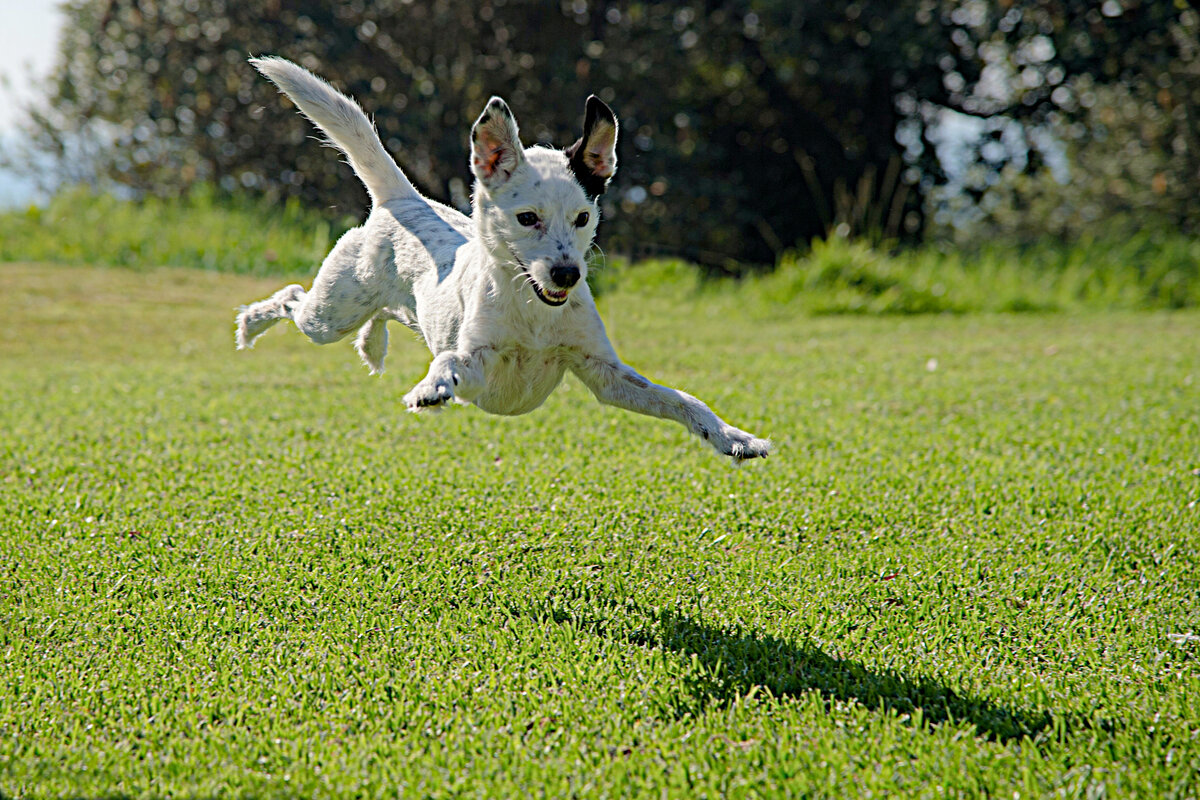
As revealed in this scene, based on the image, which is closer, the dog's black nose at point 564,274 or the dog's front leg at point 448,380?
the dog's front leg at point 448,380

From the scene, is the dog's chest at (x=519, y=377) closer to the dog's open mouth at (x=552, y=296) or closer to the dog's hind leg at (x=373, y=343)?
the dog's open mouth at (x=552, y=296)

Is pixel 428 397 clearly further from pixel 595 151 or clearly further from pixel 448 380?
pixel 595 151

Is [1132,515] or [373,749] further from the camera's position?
[1132,515]

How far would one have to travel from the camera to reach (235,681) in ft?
10.6

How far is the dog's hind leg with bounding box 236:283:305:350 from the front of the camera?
493cm

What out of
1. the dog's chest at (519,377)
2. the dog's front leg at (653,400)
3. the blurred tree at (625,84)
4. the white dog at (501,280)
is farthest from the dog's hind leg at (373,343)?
the blurred tree at (625,84)

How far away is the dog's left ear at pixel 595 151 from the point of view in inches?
134

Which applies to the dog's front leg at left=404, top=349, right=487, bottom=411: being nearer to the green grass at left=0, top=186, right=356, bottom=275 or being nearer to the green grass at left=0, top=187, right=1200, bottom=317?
the green grass at left=0, top=187, right=1200, bottom=317

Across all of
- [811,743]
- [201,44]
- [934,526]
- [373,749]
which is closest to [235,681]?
[373,749]

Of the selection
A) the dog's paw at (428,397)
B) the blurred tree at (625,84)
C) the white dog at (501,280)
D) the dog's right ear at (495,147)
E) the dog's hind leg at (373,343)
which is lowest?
the dog's hind leg at (373,343)

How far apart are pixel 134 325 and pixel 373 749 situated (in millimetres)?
8501

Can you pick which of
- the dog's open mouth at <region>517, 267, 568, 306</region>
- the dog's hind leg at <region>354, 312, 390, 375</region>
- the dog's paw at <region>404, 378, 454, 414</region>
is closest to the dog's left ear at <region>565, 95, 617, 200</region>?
the dog's open mouth at <region>517, 267, 568, 306</region>

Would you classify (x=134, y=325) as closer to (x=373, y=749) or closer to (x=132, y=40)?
(x=132, y=40)

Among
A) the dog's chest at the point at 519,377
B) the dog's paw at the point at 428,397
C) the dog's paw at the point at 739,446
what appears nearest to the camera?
the dog's paw at the point at 428,397
